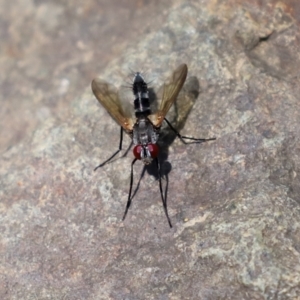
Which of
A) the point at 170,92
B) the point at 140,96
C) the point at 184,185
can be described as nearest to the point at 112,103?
the point at 140,96

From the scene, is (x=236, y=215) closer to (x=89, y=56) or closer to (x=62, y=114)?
(x=62, y=114)

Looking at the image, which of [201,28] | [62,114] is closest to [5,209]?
[62,114]

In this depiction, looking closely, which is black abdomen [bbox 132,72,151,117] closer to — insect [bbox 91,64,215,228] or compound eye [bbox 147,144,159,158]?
insect [bbox 91,64,215,228]

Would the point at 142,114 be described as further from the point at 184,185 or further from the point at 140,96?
the point at 184,185

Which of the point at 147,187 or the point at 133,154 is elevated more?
the point at 133,154

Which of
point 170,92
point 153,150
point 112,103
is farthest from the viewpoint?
point 112,103
